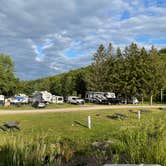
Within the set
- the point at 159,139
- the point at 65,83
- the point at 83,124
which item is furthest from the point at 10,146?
the point at 65,83

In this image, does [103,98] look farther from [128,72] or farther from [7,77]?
[7,77]

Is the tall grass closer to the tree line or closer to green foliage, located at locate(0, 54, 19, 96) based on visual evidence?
the tree line

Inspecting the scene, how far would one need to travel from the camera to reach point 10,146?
777 cm

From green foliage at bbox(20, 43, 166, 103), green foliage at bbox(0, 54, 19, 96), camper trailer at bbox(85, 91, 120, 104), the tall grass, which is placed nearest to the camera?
the tall grass

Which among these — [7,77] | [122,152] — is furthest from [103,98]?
[122,152]

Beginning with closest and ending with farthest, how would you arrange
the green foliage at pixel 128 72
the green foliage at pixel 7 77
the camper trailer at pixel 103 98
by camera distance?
the camper trailer at pixel 103 98 → the green foliage at pixel 128 72 → the green foliage at pixel 7 77

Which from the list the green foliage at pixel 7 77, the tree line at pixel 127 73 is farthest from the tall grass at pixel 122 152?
the green foliage at pixel 7 77

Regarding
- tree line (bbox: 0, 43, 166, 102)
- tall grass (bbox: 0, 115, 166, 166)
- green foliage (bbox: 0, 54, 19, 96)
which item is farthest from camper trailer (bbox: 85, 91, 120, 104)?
tall grass (bbox: 0, 115, 166, 166)

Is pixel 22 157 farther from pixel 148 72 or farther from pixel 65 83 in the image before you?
pixel 65 83

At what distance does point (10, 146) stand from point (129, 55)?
210ft

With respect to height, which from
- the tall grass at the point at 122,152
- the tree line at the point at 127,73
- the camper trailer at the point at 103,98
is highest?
the tree line at the point at 127,73

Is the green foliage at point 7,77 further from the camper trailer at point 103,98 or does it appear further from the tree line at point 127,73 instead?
the camper trailer at point 103,98

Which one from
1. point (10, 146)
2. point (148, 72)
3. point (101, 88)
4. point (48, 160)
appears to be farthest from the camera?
point (101, 88)

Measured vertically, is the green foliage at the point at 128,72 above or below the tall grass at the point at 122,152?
above
